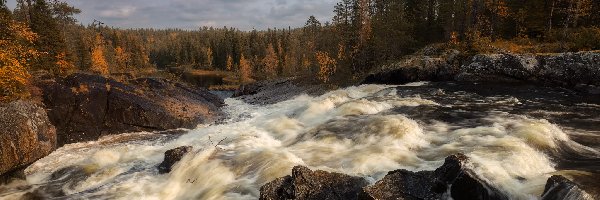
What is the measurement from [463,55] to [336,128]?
18.6m

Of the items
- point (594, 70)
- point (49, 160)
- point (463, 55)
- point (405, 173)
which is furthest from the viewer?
point (463, 55)

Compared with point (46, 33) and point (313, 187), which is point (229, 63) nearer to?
point (46, 33)

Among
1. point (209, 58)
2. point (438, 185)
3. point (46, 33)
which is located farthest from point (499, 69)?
point (209, 58)

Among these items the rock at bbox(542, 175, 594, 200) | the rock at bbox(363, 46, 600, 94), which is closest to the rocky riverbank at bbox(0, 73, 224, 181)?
the rock at bbox(542, 175, 594, 200)

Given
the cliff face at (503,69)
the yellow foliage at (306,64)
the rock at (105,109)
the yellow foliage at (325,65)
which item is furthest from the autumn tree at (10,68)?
the yellow foliage at (306,64)

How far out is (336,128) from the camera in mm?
15695

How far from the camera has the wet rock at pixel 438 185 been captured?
7473 millimetres

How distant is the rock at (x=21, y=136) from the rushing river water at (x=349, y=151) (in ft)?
2.33

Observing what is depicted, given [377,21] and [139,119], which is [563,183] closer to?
[139,119]

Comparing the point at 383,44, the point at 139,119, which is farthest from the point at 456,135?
the point at 383,44

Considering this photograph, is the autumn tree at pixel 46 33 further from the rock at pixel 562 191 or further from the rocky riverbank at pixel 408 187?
the rock at pixel 562 191

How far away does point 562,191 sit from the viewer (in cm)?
705

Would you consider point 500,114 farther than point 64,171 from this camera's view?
Yes

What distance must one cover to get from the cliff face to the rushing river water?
366cm
